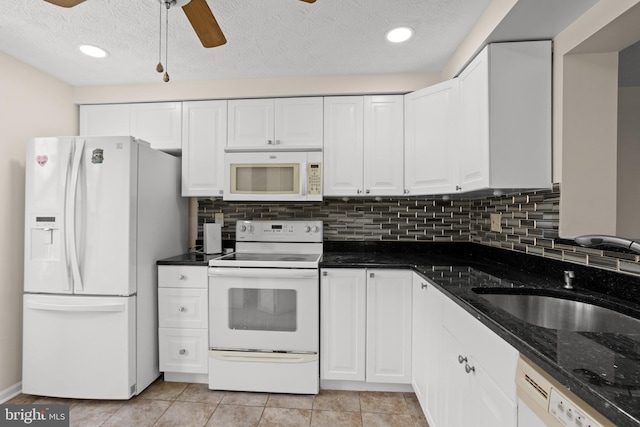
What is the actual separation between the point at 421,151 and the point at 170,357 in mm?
2345

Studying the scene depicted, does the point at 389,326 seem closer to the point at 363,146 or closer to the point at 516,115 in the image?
the point at 363,146

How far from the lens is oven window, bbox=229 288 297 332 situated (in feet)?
6.79

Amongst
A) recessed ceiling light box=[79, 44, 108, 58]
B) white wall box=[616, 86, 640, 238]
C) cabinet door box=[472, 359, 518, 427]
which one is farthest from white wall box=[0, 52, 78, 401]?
white wall box=[616, 86, 640, 238]

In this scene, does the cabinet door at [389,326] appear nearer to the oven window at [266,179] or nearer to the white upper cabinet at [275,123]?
the oven window at [266,179]

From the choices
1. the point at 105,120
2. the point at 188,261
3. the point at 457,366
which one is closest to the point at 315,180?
the point at 188,261

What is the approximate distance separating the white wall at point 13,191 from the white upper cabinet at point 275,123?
1.39m

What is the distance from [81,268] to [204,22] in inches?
65.9

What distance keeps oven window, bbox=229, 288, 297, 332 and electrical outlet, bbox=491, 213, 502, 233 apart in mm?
1473

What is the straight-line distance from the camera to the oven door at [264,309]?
2.05m

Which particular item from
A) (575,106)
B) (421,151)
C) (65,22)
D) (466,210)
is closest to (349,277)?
(421,151)

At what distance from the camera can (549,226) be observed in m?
1.60

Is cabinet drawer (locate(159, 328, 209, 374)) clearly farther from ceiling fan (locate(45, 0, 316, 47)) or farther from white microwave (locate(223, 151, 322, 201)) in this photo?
ceiling fan (locate(45, 0, 316, 47))

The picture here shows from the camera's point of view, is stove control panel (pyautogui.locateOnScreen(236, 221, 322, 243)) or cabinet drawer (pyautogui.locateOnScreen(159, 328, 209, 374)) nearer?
cabinet drawer (pyautogui.locateOnScreen(159, 328, 209, 374))

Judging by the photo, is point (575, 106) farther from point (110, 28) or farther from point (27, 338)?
point (27, 338)
